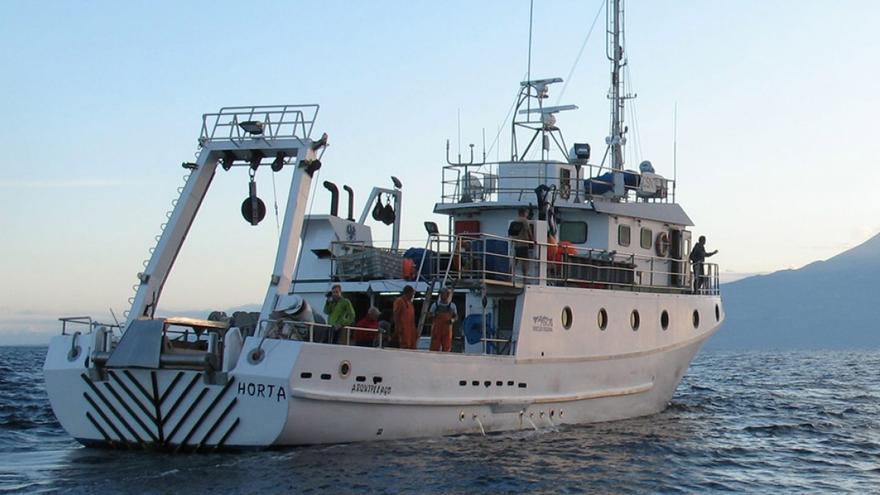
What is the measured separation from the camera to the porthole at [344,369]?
17.6 meters

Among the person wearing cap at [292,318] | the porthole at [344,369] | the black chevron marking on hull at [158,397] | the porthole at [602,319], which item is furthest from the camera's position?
the porthole at [602,319]

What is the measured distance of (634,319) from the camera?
2402 cm

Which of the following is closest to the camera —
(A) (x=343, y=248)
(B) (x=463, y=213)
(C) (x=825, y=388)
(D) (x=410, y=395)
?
(D) (x=410, y=395)

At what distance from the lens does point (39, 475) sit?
16.5m

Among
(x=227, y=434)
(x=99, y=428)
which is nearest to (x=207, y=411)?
(x=227, y=434)

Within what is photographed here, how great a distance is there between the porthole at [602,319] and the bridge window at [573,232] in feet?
8.66

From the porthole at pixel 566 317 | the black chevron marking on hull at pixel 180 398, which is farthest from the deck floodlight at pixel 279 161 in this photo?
the porthole at pixel 566 317

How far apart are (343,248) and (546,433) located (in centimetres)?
525

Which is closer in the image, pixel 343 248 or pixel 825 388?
pixel 343 248

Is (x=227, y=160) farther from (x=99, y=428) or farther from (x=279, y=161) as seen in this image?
(x=99, y=428)

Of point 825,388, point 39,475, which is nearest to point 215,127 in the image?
point 39,475

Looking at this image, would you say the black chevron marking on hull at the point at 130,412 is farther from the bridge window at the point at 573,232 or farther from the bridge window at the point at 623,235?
the bridge window at the point at 623,235

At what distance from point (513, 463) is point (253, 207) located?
5.77 metres

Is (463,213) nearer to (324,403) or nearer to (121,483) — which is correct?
(324,403)
